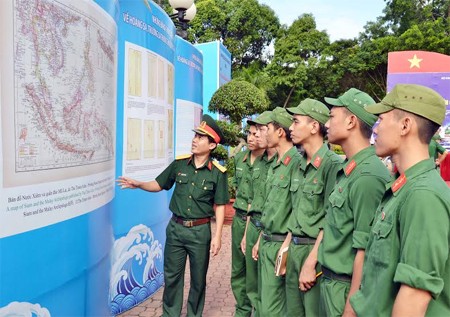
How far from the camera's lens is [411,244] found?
160 cm

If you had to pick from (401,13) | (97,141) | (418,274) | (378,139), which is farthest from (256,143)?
(401,13)

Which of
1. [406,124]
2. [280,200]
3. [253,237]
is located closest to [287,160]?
[280,200]

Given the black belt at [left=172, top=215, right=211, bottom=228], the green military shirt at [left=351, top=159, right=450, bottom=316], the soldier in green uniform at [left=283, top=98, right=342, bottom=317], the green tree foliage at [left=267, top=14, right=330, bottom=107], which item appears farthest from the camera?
the green tree foliage at [left=267, top=14, right=330, bottom=107]

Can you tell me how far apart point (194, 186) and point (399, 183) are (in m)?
2.41

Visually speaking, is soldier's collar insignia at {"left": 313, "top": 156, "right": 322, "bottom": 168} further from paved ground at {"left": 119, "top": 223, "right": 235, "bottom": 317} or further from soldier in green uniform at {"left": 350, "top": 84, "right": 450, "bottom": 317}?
paved ground at {"left": 119, "top": 223, "right": 235, "bottom": 317}

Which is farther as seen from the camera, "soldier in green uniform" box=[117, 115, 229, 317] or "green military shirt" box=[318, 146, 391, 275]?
"soldier in green uniform" box=[117, 115, 229, 317]

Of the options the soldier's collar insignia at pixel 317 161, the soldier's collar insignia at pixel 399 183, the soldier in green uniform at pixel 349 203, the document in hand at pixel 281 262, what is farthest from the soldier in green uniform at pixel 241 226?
the soldier's collar insignia at pixel 399 183

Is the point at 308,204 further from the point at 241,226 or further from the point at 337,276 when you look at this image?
the point at 241,226

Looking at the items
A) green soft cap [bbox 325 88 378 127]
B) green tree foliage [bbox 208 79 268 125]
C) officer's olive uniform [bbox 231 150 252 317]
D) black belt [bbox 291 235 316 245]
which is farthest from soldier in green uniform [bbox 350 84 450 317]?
green tree foliage [bbox 208 79 268 125]

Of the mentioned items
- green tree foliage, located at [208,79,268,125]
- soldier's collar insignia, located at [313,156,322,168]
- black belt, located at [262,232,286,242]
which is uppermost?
green tree foliage, located at [208,79,268,125]

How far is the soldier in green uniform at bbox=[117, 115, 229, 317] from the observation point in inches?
157

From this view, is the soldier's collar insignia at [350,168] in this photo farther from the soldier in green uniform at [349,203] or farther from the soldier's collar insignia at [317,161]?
the soldier's collar insignia at [317,161]

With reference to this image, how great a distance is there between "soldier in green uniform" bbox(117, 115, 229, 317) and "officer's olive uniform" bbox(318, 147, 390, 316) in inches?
64.1

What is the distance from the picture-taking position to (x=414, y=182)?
1720 mm
